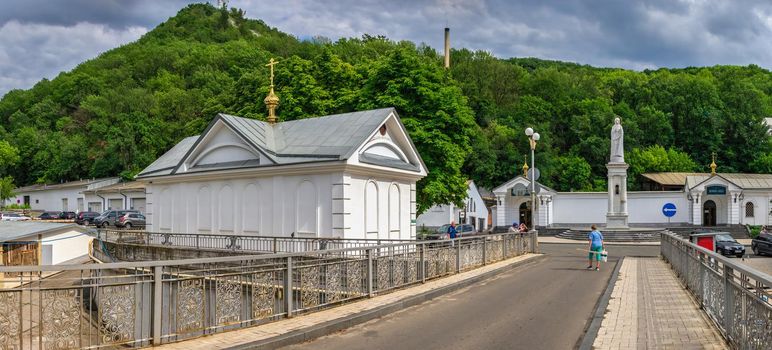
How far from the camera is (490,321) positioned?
38.8 feet

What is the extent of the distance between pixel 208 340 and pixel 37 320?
90.3 inches

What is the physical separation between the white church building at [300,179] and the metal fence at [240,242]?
60 centimetres

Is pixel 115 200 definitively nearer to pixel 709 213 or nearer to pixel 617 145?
pixel 617 145

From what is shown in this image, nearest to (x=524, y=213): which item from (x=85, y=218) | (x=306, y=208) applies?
(x=85, y=218)

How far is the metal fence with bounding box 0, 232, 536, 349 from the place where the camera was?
7.69 meters

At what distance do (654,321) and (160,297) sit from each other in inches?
339

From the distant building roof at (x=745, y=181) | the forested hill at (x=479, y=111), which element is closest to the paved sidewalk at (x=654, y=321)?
the forested hill at (x=479, y=111)

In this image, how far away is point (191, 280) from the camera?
950cm

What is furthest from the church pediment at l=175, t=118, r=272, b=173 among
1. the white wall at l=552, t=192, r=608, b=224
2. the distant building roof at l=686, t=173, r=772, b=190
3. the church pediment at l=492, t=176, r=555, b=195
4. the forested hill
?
the distant building roof at l=686, t=173, r=772, b=190

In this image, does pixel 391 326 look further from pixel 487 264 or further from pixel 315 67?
pixel 315 67

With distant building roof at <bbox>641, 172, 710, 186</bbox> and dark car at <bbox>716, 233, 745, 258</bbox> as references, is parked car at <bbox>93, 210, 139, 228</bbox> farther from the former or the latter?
distant building roof at <bbox>641, 172, 710, 186</bbox>

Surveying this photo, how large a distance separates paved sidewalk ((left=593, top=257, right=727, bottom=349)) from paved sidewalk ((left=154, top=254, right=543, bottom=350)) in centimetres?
418

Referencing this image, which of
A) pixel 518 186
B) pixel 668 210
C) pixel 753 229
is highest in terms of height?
pixel 518 186

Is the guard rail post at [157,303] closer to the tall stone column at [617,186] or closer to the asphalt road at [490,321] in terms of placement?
the asphalt road at [490,321]
